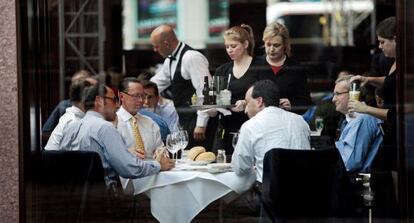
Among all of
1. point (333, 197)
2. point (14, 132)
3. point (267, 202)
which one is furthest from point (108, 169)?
point (333, 197)

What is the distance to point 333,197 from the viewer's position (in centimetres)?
588

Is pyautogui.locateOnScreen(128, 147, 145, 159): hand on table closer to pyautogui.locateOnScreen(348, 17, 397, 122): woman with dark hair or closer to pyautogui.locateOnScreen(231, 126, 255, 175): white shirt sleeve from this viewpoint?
pyautogui.locateOnScreen(231, 126, 255, 175): white shirt sleeve

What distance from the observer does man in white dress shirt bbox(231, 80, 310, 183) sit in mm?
5844

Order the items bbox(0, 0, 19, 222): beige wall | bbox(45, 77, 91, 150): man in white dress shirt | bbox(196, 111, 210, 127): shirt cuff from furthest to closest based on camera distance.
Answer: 1. bbox(196, 111, 210, 127): shirt cuff
2. bbox(45, 77, 91, 150): man in white dress shirt
3. bbox(0, 0, 19, 222): beige wall

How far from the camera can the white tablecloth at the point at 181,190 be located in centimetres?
592

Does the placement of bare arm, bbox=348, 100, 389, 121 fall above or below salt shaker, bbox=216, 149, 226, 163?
above

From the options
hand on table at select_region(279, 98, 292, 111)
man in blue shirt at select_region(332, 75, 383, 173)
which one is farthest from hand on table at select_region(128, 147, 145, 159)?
man in blue shirt at select_region(332, 75, 383, 173)

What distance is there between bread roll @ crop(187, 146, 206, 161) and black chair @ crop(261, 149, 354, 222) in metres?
0.48

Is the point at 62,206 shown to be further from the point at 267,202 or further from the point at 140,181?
the point at 267,202

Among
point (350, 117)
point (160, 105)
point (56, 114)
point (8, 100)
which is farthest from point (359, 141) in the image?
point (8, 100)

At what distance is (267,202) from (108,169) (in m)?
0.98

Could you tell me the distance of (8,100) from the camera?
5641mm

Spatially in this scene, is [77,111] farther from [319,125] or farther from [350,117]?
[350,117]

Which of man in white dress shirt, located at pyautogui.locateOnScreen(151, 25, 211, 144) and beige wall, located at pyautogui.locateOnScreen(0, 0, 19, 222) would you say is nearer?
beige wall, located at pyautogui.locateOnScreen(0, 0, 19, 222)
